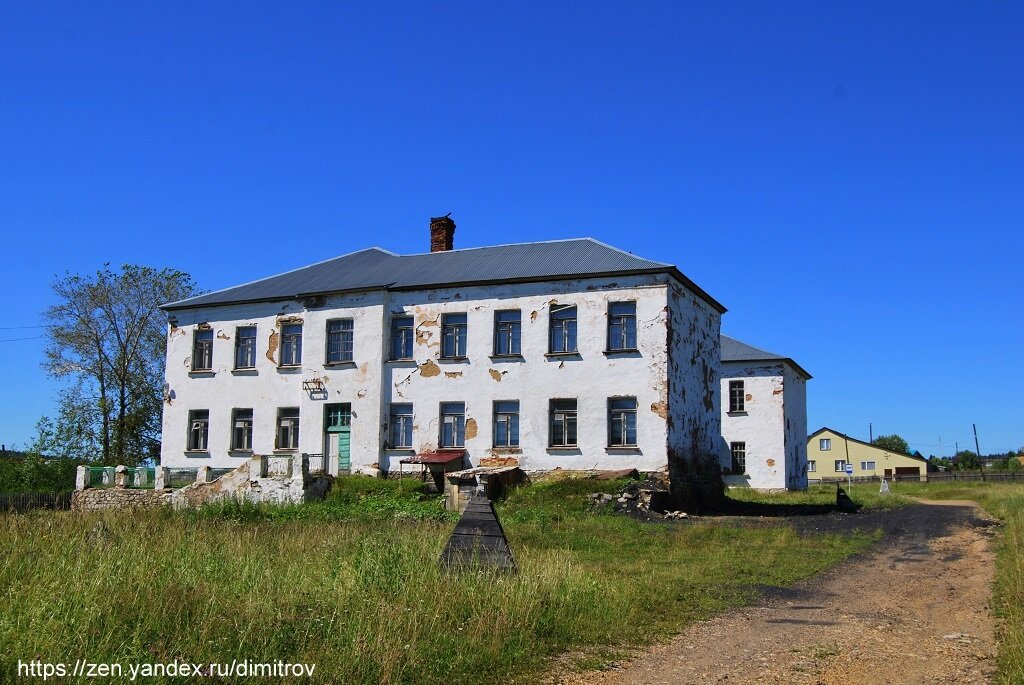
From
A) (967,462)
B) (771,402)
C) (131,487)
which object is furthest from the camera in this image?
(967,462)

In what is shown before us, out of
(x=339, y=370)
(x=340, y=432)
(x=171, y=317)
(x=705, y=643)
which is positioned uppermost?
(x=171, y=317)

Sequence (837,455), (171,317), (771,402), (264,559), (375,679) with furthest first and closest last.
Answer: (837,455)
(771,402)
(171,317)
(264,559)
(375,679)

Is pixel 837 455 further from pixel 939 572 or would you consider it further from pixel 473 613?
pixel 473 613

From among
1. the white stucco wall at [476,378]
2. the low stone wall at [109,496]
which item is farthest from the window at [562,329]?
the low stone wall at [109,496]

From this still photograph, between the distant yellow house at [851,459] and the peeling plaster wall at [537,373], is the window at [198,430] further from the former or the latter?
the distant yellow house at [851,459]

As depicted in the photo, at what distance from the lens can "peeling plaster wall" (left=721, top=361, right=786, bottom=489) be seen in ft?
129

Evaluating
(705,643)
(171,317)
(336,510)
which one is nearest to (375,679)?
(705,643)

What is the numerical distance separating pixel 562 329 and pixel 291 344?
10104mm

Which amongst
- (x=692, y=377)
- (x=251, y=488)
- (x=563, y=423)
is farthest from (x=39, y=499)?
(x=692, y=377)

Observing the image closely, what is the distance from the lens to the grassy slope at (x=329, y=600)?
620cm

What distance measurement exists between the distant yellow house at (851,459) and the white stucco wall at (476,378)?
43.6 meters

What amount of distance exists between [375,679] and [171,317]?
30075mm

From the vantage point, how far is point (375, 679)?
6145 mm

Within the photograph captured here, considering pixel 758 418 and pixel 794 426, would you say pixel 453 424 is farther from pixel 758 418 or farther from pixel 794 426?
pixel 794 426
